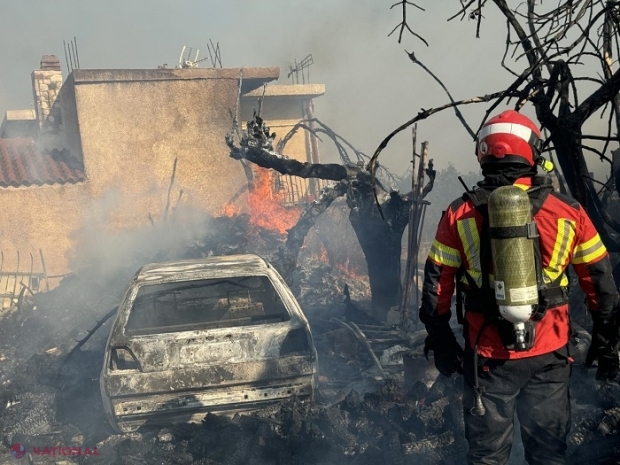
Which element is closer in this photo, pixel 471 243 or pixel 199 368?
pixel 471 243

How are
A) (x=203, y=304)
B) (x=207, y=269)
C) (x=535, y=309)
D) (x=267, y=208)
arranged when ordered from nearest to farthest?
(x=535, y=309), (x=207, y=269), (x=203, y=304), (x=267, y=208)

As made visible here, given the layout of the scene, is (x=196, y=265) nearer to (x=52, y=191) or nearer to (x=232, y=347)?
(x=232, y=347)

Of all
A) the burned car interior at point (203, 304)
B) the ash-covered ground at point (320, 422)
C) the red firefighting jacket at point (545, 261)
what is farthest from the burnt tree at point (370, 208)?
the red firefighting jacket at point (545, 261)

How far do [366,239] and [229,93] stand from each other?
8.23 meters

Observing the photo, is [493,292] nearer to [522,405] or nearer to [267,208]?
[522,405]

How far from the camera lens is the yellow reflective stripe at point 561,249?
11.5 feet

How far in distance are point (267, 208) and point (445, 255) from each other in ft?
43.7

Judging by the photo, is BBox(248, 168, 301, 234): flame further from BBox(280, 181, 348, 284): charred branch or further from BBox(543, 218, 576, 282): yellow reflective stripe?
BBox(543, 218, 576, 282): yellow reflective stripe

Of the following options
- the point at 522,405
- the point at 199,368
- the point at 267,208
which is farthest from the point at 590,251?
the point at 267,208

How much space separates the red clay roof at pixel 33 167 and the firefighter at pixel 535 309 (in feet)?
44.1

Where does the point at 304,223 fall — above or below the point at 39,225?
below

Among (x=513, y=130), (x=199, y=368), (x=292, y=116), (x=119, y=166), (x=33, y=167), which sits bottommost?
(x=199, y=368)

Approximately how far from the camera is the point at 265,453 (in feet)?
17.5

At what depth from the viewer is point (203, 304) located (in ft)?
22.9
